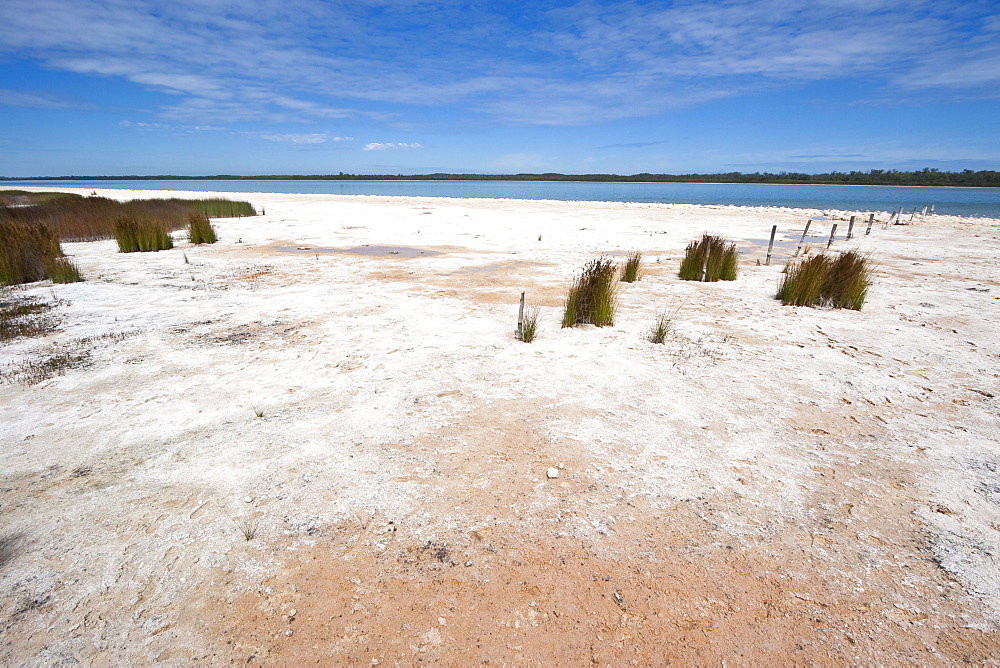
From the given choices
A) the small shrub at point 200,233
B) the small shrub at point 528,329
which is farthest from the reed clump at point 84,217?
the small shrub at point 528,329

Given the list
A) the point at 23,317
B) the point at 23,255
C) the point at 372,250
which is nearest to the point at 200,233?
the point at 23,255

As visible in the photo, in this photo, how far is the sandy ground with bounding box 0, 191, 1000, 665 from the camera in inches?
77.5

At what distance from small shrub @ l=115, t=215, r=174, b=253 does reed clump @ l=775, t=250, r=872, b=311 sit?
13.6 m

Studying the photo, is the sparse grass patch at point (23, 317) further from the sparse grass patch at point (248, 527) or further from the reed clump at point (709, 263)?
the reed clump at point (709, 263)

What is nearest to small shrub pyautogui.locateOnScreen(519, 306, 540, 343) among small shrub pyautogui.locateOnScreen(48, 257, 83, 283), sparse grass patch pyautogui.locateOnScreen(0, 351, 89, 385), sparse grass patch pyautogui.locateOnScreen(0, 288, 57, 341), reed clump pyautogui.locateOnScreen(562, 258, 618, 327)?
reed clump pyautogui.locateOnScreen(562, 258, 618, 327)

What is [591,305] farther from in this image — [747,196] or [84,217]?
[747,196]

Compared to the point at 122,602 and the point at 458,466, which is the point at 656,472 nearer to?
the point at 458,466

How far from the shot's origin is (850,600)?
7.01ft

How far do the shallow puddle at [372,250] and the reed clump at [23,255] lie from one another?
14.0 ft

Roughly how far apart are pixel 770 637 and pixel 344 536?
6.71 ft

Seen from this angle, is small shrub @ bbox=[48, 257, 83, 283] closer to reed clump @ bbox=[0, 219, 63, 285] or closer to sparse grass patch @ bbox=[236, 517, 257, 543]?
reed clump @ bbox=[0, 219, 63, 285]

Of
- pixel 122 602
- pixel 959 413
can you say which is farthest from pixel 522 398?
pixel 959 413

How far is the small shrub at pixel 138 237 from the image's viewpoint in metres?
11.0

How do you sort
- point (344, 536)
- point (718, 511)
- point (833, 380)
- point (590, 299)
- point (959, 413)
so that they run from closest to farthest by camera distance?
point (344, 536), point (718, 511), point (959, 413), point (833, 380), point (590, 299)
